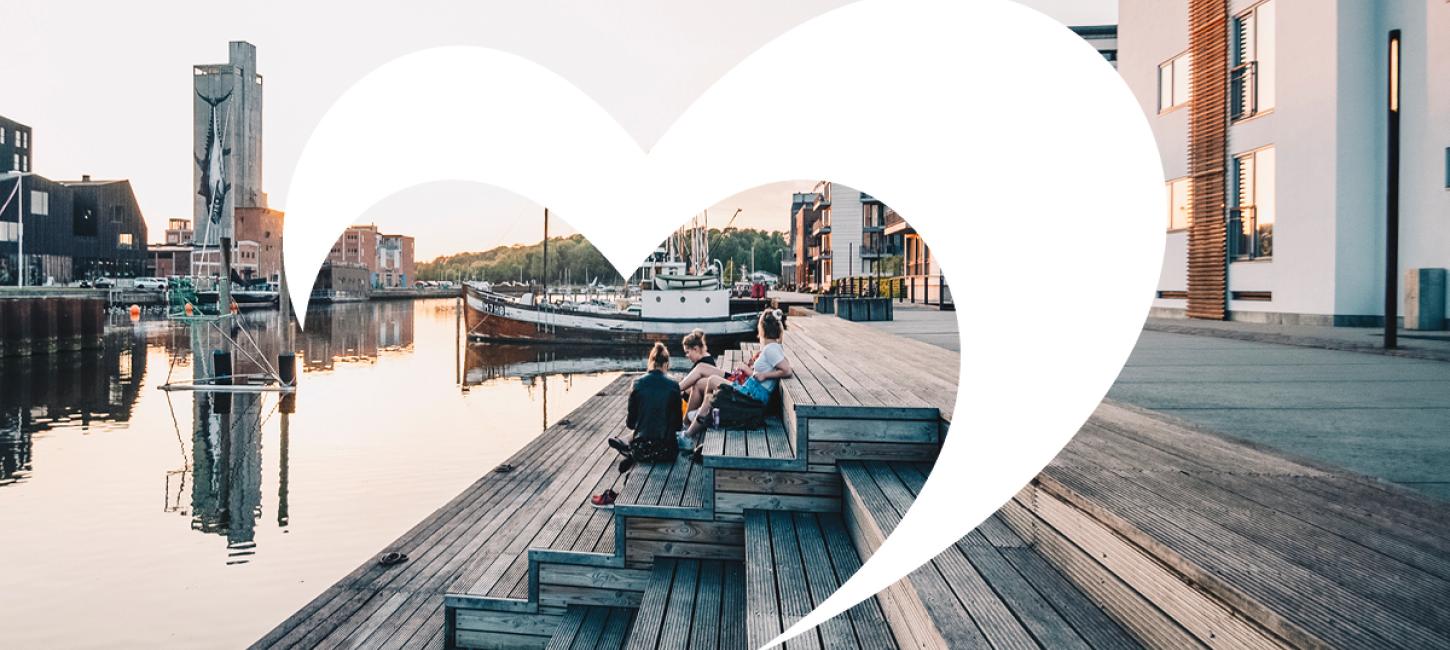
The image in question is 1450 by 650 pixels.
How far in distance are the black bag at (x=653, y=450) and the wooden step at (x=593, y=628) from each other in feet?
4.92

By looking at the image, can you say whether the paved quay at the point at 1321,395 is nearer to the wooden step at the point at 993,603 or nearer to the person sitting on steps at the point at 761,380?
the wooden step at the point at 993,603

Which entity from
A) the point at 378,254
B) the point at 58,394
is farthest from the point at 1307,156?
the point at 378,254

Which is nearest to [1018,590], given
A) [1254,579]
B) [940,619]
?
[940,619]

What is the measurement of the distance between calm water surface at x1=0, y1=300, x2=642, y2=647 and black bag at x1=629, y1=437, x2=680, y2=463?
11.8 ft

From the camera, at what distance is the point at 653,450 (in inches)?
270

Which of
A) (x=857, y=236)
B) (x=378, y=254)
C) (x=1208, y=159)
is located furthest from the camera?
(x=378, y=254)

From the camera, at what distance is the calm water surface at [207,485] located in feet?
25.7

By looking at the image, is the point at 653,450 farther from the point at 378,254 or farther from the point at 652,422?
the point at 378,254

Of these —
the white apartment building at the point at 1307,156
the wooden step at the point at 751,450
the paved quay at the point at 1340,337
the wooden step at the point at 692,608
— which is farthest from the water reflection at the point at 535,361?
the wooden step at the point at 692,608

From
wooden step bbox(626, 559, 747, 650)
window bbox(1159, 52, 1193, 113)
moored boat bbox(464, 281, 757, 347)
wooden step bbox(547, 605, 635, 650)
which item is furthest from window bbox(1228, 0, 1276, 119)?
moored boat bbox(464, 281, 757, 347)

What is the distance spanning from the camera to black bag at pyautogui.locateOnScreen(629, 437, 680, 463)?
6.83 m

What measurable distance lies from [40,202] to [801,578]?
7402 centimetres

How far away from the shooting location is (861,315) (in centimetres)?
2008

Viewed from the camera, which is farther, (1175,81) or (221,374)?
(221,374)
